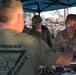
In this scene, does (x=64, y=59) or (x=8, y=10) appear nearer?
(x=8, y=10)

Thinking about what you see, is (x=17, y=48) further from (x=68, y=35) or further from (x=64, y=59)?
(x=68, y=35)

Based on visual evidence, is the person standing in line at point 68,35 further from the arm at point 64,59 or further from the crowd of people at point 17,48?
the crowd of people at point 17,48

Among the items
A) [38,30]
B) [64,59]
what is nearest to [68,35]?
[38,30]

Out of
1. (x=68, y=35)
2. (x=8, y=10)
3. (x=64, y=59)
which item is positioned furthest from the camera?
(x=68, y=35)

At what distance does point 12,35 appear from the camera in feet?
6.03

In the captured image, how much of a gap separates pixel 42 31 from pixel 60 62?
4186 millimetres

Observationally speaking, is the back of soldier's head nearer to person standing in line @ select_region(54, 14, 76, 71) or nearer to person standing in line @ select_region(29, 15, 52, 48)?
person standing in line @ select_region(54, 14, 76, 71)

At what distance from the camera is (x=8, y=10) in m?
1.79

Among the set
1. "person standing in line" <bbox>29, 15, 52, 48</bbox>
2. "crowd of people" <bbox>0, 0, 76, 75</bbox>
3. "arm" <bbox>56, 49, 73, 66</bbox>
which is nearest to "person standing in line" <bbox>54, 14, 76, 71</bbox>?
"person standing in line" <bbox>29, 15, 52, 48</bbox>

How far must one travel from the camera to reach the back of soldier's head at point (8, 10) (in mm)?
1789

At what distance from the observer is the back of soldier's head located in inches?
70.4

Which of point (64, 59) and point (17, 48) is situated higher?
point (17, 48)

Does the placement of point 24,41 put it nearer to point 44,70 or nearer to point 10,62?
point 10,62

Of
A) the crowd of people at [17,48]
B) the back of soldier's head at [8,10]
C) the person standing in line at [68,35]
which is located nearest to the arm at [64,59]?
the crowd of people at [17,48]
